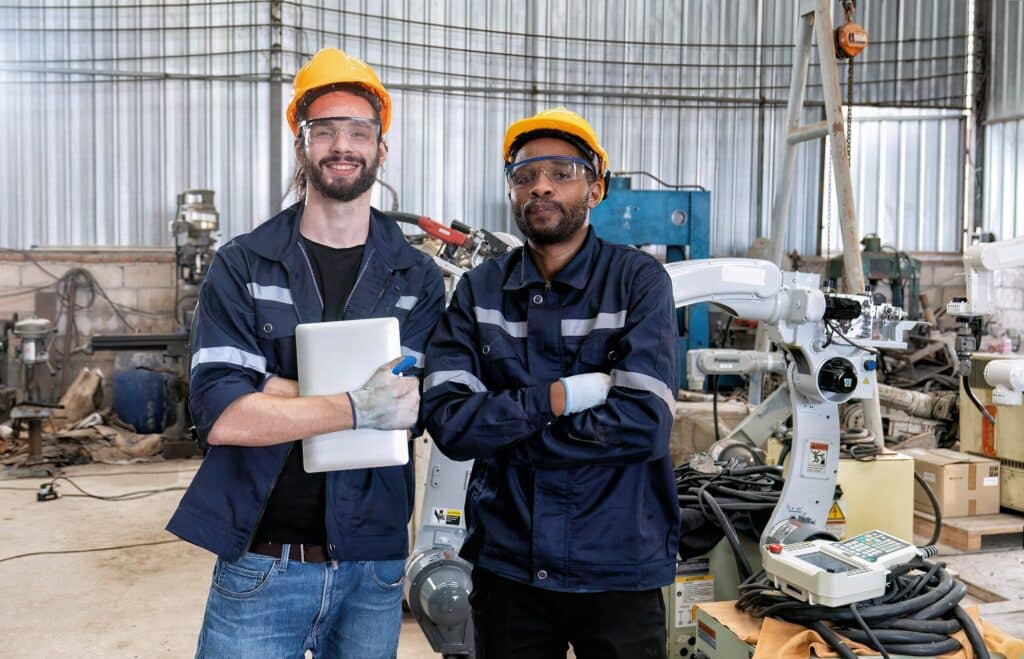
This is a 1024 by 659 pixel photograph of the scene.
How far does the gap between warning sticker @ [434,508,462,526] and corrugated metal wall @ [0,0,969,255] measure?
19.7ft

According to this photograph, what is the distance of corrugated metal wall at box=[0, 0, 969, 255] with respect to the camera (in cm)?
752

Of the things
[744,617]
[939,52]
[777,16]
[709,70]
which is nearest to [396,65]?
[709,70]

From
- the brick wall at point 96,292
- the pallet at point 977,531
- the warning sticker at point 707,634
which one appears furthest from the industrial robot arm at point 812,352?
the brick wall at point 96,292

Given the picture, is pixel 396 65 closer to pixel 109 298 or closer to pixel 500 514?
pixel 109 298

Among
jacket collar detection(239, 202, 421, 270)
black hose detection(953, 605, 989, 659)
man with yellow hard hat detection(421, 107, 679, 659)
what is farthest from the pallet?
jacket collar detection(239, 202, 421, 270)

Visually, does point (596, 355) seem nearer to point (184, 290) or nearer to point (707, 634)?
point (707, 634)

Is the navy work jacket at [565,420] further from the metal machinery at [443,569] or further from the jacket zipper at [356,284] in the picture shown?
the metal machinery at [443,569]

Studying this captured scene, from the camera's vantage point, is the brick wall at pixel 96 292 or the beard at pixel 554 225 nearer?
the beard at pixel 554 225

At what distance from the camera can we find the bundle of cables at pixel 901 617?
204cm

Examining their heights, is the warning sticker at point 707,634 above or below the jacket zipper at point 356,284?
below

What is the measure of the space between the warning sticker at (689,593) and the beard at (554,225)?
1.41 metres

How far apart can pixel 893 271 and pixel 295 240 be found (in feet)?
23.6

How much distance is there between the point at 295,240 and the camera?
1.65m

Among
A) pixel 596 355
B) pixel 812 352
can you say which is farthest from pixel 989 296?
pixel 596 355
